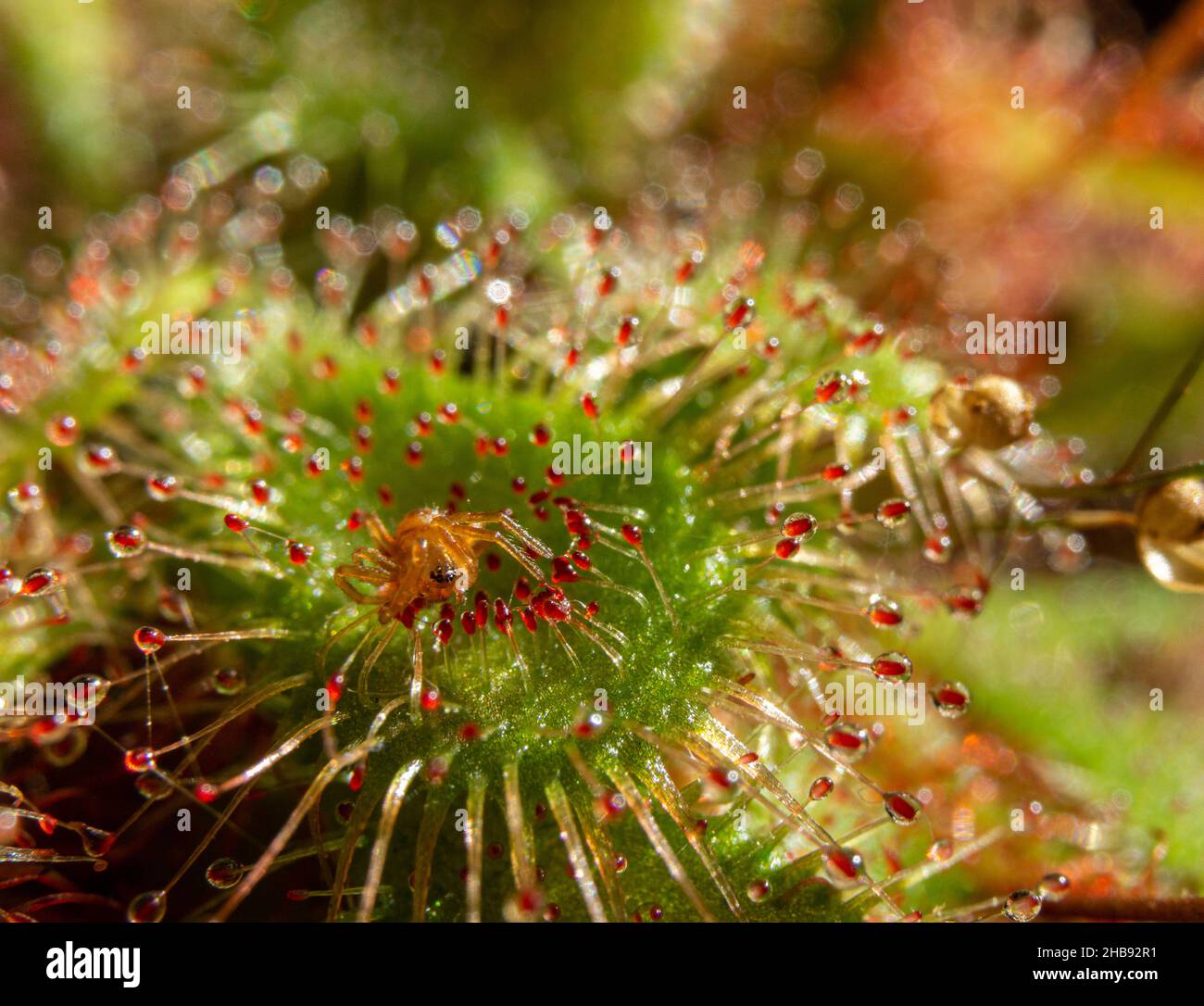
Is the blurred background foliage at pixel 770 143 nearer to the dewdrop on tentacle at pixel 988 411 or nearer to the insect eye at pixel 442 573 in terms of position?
the dewdrop on tentacle at pixel 988 411

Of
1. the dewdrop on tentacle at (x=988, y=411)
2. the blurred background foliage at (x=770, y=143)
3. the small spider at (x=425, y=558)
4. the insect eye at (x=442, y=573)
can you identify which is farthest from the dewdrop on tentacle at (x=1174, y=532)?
the insect eye at (x=442, y=573)

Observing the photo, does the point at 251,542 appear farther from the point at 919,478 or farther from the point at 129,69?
the point at 129,69

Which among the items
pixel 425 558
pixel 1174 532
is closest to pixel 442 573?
pixel 425 558

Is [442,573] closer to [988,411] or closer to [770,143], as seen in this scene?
[988,411]

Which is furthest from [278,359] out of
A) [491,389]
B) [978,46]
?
[978,46]

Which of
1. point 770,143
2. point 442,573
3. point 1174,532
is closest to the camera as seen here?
point 442,573

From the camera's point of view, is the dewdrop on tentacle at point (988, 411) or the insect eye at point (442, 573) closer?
the insect eye at point (442, 573)

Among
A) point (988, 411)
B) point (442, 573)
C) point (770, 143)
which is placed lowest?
point (442, 573)
